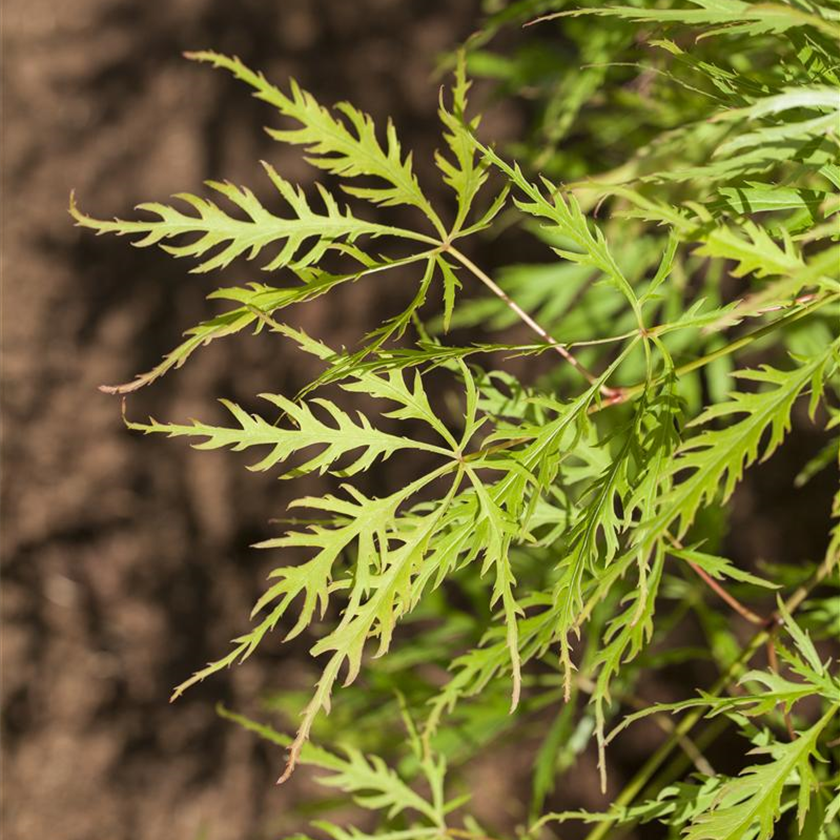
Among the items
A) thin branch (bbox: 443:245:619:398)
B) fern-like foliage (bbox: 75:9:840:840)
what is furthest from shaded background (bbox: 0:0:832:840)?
A: thin branch (bbox: 443:245:619:398)

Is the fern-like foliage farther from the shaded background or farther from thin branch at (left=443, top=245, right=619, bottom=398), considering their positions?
the shaded background

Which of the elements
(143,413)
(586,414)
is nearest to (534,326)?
(586,414)

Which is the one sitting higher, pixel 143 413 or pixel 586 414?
pixel 586 414

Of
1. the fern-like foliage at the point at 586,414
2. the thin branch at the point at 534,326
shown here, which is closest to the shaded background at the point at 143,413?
the fern-like foliage at the point at 586,414

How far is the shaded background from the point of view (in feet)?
6.15

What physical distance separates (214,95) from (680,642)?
5.56 feet

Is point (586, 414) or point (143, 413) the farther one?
point (143, 413)

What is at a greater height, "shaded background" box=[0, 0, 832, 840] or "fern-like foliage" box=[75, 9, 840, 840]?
"fern-like foliage" box=[75, 9, 840, 840]

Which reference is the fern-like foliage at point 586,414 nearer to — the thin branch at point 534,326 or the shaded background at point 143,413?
the thin branch at point 534,326

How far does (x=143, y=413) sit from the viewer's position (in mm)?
2031

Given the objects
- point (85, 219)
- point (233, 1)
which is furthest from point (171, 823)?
point (233, 1)

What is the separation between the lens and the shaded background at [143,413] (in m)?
1.87

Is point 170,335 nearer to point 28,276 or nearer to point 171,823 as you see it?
point 28,276

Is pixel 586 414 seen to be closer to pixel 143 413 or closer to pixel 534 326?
pixel 534 326
